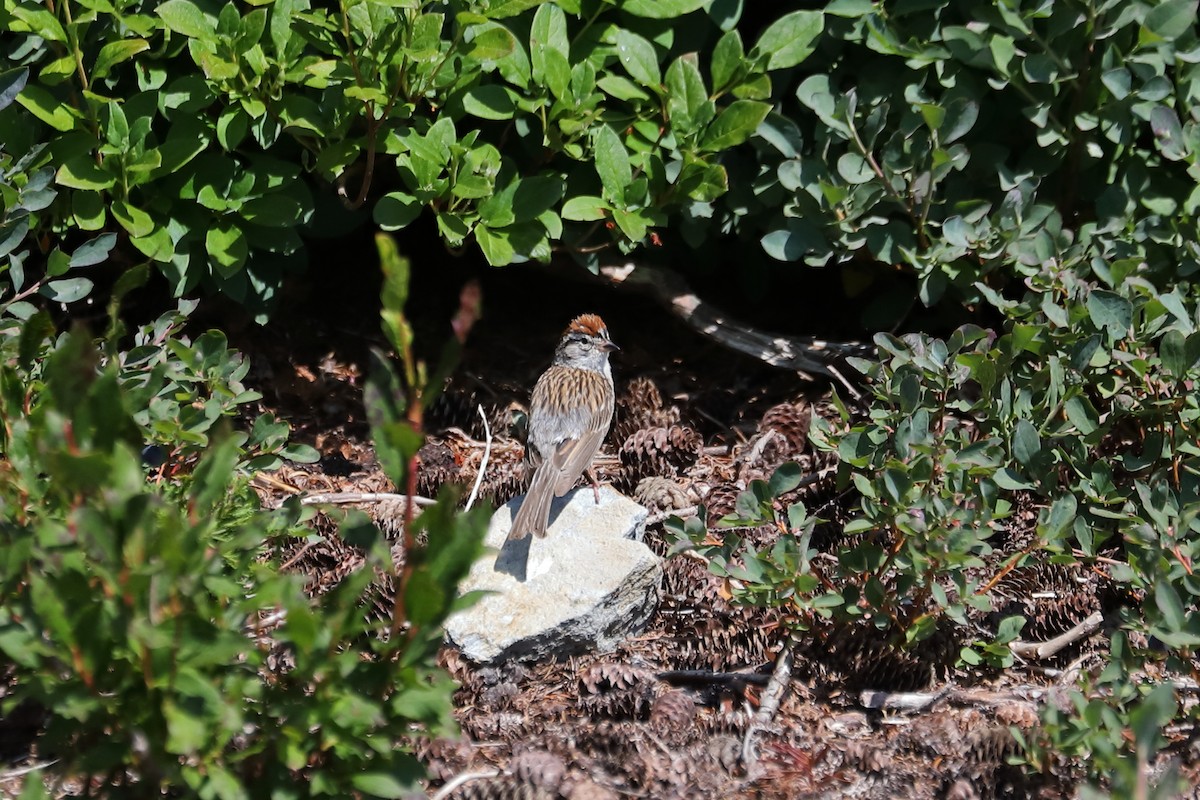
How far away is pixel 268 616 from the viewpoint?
396 cm

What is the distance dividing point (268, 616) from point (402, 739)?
131 cm

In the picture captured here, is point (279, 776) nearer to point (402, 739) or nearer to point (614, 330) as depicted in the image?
point (402, 739)

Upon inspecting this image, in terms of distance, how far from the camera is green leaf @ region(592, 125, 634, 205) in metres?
4.57

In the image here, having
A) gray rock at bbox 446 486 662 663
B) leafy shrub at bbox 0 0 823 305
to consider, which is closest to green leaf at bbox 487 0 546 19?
leafy shrub at bbox 0 0 823 305

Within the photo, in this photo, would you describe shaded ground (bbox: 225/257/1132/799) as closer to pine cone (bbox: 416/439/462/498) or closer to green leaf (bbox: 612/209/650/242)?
pine cone (bbox: 416/439/462/498)

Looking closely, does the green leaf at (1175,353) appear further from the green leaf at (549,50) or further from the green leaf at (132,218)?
the green leaf at (132,218)

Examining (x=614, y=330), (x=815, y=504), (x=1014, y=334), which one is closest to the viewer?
(x=1014, y=334)

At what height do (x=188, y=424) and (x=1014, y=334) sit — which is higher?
(x=1014, y=334)

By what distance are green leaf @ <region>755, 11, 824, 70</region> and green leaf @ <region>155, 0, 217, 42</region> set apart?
1.93 m

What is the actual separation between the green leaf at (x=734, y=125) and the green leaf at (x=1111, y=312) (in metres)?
1.28

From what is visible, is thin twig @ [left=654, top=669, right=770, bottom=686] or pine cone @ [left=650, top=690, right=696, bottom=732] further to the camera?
thin twig @ [left=654, top=669, right=770, bottom=686]

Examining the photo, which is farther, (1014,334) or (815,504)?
(815,504)

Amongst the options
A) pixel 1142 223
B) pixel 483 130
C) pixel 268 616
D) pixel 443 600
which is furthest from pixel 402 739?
pixel 1142 223

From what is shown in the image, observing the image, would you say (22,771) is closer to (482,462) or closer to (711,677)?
(711,677)
